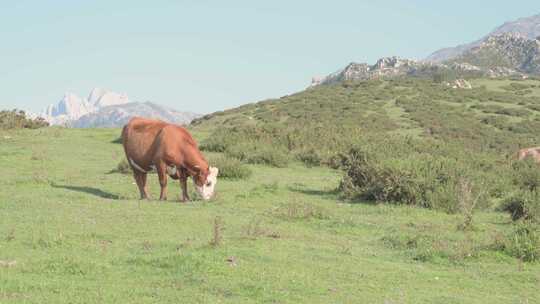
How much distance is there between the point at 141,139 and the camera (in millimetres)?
17594

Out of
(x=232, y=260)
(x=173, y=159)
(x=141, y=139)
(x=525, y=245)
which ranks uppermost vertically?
(x=141, y=139)

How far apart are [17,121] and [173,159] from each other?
95.1 ft

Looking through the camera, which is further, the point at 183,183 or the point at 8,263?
the point at 183,183

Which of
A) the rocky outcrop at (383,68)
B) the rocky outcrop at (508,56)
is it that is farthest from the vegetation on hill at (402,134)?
the rocky outcrop at (508,56)

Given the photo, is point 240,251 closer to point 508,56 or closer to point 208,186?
point 208,186

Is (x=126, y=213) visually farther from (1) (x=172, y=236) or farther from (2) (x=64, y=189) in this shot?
(2) (x=64, y=189)

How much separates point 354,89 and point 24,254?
197ft

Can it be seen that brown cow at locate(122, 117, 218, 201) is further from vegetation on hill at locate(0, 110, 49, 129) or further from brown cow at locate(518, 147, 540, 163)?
vegetation on hill at locate(0, 110, 49, 129)

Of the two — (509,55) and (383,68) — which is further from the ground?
(509,55)

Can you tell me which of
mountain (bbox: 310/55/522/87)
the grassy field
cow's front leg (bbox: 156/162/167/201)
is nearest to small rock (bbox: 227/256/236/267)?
the grassy field

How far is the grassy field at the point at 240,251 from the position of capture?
8898mm

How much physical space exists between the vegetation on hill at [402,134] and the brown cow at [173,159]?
4530 mm

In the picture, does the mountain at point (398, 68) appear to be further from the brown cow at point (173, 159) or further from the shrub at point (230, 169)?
the brown cow at point (173, 159)

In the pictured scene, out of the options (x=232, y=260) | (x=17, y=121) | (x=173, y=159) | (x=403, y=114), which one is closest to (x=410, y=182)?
(x=173, y=159)
